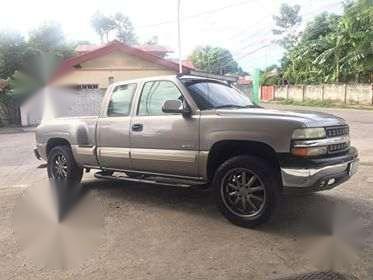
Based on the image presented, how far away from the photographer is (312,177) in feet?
16.7

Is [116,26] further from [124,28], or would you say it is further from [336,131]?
[336,131]

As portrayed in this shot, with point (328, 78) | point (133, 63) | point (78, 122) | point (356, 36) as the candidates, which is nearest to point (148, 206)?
point (78, 122)

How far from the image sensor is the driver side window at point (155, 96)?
6391 mm

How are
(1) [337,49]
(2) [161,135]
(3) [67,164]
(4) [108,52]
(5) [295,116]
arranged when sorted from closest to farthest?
(5) [295,116], (2) [161,135], (3) [67,164], (4) [108,52], (1) [337,49]

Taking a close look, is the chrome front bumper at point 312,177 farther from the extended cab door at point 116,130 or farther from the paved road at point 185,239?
the extended cab door at point 116,130

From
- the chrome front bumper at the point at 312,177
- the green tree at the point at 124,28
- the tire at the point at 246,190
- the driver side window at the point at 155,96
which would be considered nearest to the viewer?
the chrome front bumper at the point at 312,177

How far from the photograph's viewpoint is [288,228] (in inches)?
214

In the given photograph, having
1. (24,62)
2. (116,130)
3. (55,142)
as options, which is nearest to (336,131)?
(116,130)

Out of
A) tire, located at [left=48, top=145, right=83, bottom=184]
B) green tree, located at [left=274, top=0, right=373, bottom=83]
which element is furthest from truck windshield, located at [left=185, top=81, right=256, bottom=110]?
green tree, located at [left=274, top=0, right=373, bottom=83]

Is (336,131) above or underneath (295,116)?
underneath

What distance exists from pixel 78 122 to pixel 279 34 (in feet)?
174

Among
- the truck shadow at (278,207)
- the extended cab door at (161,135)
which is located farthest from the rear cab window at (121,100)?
the truck shadow at (278,207)

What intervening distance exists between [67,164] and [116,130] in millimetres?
1423

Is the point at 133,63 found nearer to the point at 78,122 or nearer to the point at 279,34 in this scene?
the point at 78,122
